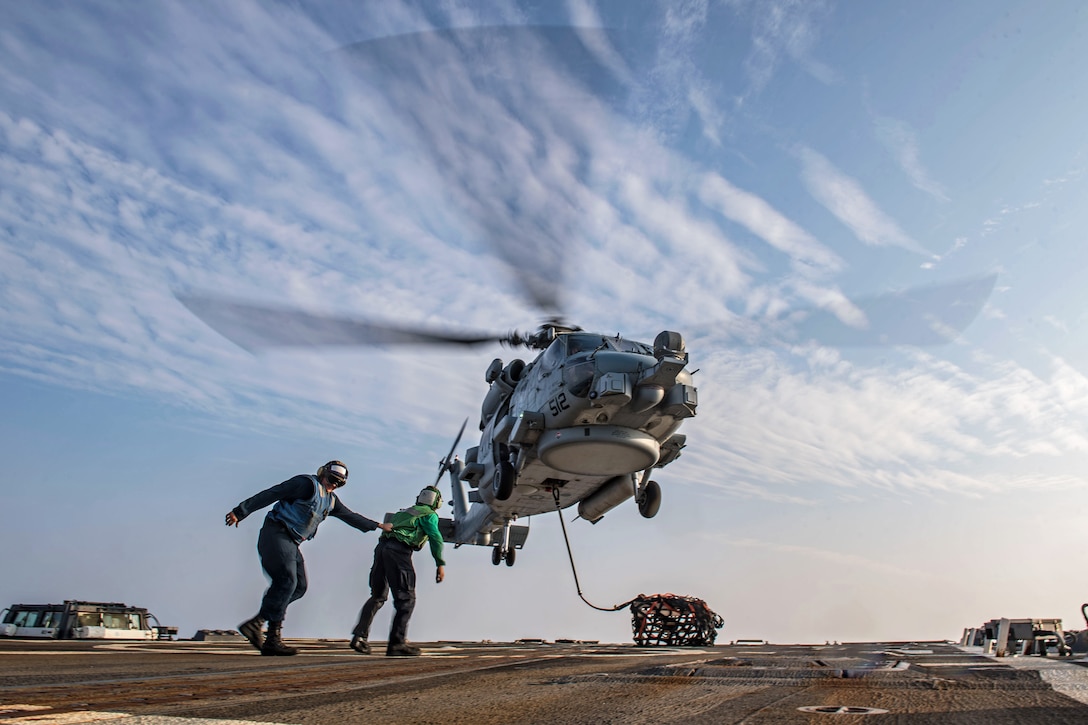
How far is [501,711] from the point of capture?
2998 mm

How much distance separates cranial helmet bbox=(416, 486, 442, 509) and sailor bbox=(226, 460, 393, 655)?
141 cm

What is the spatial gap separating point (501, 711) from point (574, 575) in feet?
43.2

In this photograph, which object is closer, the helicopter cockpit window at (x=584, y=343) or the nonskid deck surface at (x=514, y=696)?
the nonskid deck surface at (x=514, y=696)

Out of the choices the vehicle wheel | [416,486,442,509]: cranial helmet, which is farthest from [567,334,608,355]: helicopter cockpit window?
[416,486,442,509]: cranial helmet

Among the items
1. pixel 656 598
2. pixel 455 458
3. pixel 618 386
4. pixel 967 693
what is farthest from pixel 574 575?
pixel 967 693

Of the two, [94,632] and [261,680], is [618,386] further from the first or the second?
[94,632]

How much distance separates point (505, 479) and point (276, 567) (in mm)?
9904

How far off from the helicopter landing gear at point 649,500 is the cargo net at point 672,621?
15.6 feet

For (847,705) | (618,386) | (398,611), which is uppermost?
(618,386)

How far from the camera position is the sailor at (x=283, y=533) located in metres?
7.41

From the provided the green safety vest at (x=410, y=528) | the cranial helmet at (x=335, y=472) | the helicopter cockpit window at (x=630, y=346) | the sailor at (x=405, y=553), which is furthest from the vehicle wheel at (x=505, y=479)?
the cranial helmet at (x=335, y=472)

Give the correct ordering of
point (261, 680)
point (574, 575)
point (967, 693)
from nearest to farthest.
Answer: point (967, 693)
point (261, 680)
point (574, 575)

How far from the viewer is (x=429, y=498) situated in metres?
9.08

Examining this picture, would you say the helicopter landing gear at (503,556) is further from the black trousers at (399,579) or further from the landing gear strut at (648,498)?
the black trousers at (399,579)
